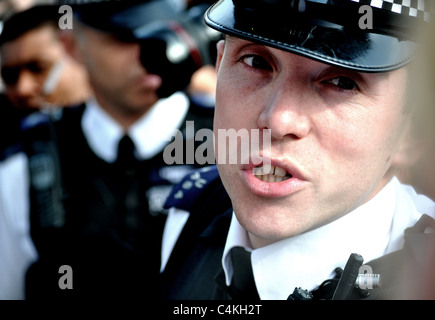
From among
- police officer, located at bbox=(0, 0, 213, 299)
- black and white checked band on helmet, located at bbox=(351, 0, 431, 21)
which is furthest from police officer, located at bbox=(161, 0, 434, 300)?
police officer, located at bbox=(0, 0, 213, 299)

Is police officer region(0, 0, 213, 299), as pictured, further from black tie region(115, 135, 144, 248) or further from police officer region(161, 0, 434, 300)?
police officer region(161, 0, 434, 300)

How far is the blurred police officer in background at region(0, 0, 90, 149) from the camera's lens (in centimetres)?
366

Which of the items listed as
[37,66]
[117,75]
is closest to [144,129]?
[117,75]

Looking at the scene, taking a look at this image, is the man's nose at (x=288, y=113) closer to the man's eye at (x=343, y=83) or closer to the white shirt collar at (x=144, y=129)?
the man's eye at (x=343, y=83)

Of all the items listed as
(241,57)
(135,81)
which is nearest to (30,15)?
(135,81)

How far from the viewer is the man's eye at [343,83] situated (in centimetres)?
120

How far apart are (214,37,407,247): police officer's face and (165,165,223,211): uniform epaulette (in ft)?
1.63

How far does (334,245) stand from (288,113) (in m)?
0.35

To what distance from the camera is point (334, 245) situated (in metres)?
1.33

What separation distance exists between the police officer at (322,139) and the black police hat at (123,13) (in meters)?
1.72

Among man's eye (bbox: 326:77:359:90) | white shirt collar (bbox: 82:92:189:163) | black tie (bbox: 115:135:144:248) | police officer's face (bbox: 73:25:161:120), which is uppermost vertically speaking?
man's eye (bbox: 326:77:359:90)

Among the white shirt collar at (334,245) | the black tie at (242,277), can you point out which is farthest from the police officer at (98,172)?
the white shirt collar at (334,245)

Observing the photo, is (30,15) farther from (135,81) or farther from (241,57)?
(241,57)

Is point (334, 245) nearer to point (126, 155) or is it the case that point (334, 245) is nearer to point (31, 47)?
point (126, 155)
